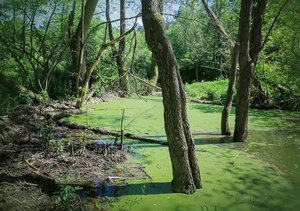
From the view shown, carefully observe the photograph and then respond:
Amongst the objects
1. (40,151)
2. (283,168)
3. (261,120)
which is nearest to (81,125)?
(40,151)

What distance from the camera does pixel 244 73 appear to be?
670 centimetres

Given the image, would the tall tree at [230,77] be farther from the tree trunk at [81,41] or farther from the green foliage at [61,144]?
the tree trunk at [81,41]

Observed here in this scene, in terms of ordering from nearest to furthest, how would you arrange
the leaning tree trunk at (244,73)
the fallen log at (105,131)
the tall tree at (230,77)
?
1. the leaning tree trunk at (244,73)
2. the fallen log at (105,131)
3. the tall tree at (230,77)

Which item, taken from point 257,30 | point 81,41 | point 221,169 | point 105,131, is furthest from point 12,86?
point 221,169

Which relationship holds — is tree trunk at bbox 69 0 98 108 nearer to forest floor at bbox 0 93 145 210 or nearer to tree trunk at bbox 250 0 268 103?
forest floor at bbox 0 93 145 210

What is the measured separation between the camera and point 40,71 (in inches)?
524

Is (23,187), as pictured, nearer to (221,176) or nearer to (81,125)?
(221,176)

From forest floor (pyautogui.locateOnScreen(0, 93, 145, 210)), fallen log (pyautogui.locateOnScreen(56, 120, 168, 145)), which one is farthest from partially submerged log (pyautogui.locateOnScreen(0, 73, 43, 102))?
forest floor (pyautogui.locateOnScreen(0, 93, 145, 210))

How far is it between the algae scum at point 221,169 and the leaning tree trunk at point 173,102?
0.93 ft

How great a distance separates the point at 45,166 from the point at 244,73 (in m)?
4.16

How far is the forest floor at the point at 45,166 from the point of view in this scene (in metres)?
3.75

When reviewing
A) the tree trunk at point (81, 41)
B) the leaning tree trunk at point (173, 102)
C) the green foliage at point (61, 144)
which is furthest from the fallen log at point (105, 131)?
the tree trunk at point (81, 41)

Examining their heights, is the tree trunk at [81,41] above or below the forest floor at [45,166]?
above

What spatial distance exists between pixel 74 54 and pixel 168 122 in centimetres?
923
